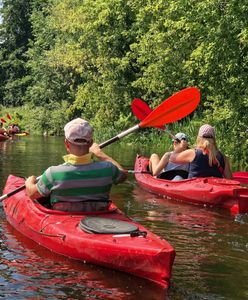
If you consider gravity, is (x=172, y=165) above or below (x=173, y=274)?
above

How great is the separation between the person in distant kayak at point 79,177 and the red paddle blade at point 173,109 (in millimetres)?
1929

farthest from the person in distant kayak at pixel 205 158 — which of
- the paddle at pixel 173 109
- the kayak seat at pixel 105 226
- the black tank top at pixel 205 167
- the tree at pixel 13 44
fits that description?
the tree at pixel 13 44

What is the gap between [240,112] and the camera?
1470 centimetres

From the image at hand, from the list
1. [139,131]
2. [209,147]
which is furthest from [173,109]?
[139,131]

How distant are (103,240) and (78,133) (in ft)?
3.15

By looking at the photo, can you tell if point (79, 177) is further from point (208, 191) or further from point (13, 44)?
point (13, 44)

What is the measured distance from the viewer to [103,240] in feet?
15.7

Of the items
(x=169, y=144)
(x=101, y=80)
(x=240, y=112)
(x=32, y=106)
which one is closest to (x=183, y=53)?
(x=169, y=144)

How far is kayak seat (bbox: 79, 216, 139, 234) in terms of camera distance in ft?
16.0

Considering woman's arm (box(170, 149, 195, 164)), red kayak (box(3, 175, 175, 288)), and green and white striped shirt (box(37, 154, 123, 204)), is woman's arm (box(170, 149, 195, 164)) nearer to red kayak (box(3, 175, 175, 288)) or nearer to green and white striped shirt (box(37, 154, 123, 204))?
red kayak (box(3, 175, 175, 288))

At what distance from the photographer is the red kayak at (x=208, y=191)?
8.13 meters

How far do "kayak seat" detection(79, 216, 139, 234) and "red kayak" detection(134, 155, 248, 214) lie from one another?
11.0ft

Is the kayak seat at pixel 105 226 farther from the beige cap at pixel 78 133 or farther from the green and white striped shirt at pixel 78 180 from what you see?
the beige cap at pixel 78 133

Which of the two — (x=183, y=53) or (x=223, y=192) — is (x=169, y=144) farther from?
(x=223, y=192)
